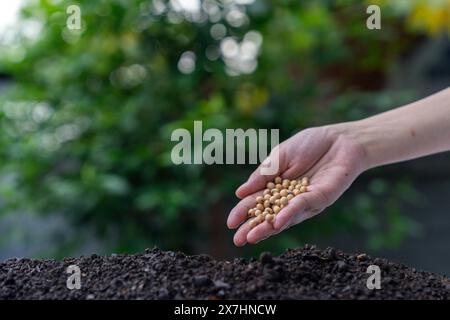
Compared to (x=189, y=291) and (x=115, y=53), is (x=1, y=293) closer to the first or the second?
(x=189, y=291)

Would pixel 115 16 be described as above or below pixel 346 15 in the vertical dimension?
below

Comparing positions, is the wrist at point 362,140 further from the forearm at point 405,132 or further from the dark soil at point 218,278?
the dark soil at point 218,278

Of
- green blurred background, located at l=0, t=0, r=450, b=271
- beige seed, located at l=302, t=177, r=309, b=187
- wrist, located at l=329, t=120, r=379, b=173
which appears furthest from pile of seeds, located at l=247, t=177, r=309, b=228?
green blurred background, located at l=0, t=0, r=450, b=271

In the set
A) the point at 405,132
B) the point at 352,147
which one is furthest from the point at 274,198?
the point at 405,132

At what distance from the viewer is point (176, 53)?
207 centimetres

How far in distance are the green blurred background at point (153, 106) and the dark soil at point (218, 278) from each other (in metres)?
0.86

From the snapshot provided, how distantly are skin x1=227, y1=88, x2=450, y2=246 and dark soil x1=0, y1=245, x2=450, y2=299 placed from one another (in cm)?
15

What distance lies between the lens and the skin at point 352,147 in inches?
45.2

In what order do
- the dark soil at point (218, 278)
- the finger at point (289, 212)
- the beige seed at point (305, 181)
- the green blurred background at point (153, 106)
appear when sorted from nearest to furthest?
the dark soil at point (218, 278), the finger at point (289, 212), the beige seed at point (305, 181), the green blurred background at point (153, 106)

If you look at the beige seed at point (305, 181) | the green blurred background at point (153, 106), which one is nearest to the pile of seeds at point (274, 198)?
the beige seed at point (305, 181)

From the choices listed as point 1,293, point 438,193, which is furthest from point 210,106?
point 438,193

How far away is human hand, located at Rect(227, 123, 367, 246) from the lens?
1.08m

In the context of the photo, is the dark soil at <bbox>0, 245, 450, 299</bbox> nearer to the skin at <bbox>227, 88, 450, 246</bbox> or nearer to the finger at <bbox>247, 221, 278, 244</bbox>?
the finger at <bbox>247, 221, 278, 244</bbox>

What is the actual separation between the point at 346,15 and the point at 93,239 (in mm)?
1157
